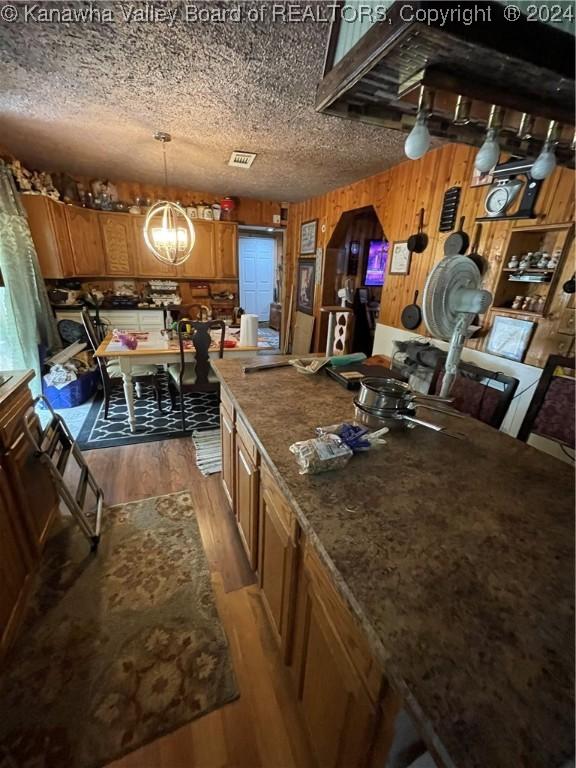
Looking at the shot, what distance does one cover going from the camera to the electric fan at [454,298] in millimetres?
1169

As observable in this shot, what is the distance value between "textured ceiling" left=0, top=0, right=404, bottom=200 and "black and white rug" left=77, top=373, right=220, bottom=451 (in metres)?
2.46

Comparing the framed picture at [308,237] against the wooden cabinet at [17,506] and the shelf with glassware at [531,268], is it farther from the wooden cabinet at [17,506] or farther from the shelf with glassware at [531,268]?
the wooden cabinet at [17,506]

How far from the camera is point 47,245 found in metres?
3.69

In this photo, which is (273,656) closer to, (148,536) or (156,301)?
(148,536)

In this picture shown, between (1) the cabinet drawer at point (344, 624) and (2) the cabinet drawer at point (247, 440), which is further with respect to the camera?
(2) the cabinet drawer at point (247, 440)

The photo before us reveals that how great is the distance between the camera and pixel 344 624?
684 mm

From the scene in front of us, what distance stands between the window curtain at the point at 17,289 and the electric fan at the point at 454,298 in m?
3.35

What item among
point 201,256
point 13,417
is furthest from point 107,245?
point 13,417

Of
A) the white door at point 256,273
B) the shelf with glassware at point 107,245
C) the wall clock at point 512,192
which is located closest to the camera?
the wall clock at point 512,192

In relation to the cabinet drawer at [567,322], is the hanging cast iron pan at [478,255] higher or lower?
higher

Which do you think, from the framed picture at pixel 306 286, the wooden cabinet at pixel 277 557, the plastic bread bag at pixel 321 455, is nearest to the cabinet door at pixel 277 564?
the wooden cabinet at pixel 277 557

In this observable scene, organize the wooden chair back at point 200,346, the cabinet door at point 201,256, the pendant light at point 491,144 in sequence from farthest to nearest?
the cabinet door at point 201,256
the wooden chair back at point 200,346
the pendant light at point 491,144

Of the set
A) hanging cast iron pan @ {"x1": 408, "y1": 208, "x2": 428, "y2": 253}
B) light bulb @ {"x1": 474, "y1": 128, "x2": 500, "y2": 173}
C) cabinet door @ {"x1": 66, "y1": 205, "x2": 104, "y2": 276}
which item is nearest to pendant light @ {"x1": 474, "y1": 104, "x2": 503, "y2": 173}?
light bulb @ {"x1": 474, "y1": 128, "x2": 500, "y2": 173}

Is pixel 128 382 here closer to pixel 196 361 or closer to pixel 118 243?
pixel 196 361
